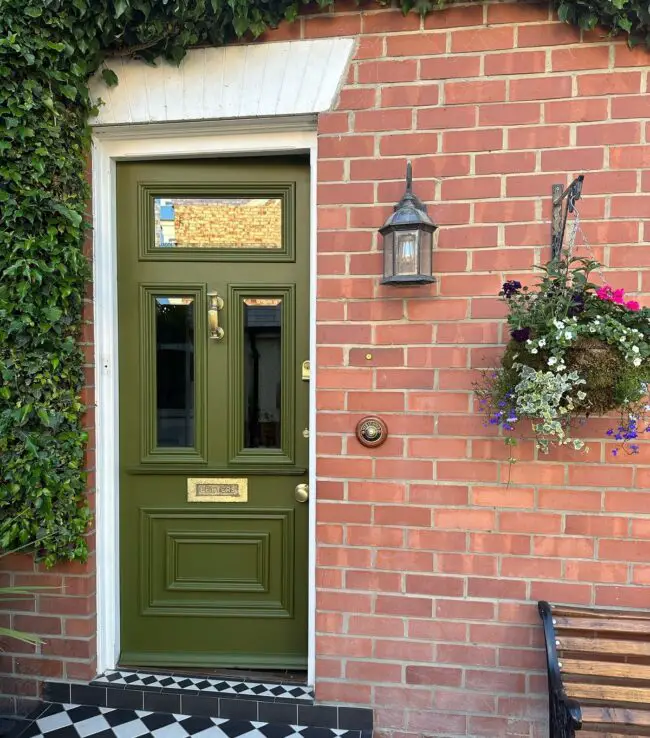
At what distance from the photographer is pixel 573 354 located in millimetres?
1676

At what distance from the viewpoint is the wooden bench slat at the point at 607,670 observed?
1809 mm

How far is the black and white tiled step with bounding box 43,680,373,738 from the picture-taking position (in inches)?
82.0

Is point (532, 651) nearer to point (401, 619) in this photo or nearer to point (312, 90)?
point (401, 619)

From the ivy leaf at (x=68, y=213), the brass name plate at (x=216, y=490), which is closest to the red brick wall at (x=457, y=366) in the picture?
the brass name plate at (x=216, y=490)

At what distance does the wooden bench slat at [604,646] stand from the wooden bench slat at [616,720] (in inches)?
7.3

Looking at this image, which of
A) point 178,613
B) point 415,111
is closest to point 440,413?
point 415,111

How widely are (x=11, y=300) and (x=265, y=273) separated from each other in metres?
1.08

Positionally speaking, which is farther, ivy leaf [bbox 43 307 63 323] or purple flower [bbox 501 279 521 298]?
ivy leaf [bbox 43 307 63 323]

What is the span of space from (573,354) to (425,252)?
25.9 inches

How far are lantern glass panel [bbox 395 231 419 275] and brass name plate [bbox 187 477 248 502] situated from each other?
1.25m

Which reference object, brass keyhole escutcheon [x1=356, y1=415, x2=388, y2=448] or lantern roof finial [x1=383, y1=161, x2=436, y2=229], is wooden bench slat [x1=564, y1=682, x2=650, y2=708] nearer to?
brass keyhole escutcheon [x1=356, y1=415, x2=388, y2=448]

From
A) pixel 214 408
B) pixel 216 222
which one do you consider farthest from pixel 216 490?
pixel 216 222

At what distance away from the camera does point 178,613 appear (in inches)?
93.5

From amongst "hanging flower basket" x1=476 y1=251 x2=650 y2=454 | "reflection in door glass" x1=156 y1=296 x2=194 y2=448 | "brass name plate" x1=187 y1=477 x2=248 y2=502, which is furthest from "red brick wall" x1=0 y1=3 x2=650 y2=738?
"reflection in door glass" x1=156 y1=296 x2=194 y2=448
